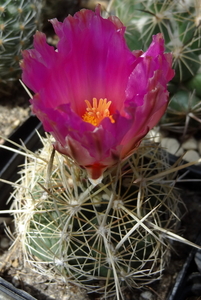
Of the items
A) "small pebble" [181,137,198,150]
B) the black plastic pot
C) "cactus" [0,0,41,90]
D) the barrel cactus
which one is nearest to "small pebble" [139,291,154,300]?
the barrel cactus

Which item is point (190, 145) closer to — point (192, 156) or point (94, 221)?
point (192, 156)

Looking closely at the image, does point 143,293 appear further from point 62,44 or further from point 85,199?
point 62,44

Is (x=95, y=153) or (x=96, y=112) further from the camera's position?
(x=96, y=112)

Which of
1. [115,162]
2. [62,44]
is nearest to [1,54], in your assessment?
[62,44]

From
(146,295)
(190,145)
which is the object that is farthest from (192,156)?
(146,295)

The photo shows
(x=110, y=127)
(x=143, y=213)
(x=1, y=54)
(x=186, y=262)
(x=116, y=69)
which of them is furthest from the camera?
(x=1, y=54)

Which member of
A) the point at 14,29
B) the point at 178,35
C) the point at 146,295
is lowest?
the point at 146,295

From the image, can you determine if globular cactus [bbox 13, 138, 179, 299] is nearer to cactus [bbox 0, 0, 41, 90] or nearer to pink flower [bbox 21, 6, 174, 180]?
pink flower [bbox 21, 6, 174, 180]
